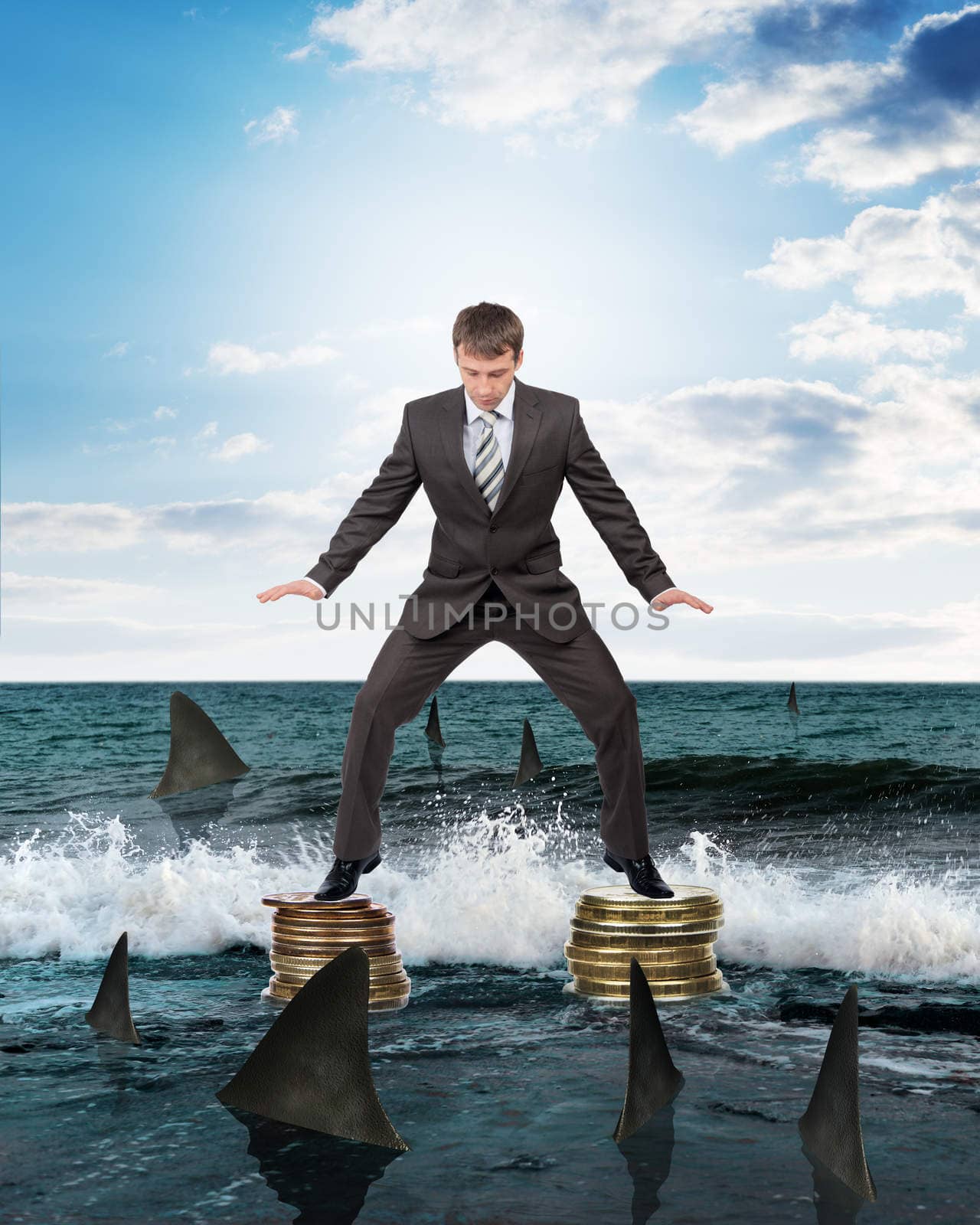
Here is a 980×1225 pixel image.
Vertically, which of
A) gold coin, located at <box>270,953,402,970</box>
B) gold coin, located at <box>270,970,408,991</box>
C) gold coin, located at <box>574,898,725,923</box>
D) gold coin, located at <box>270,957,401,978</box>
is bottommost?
gold coin, located at <box>270,970,408,991</box>

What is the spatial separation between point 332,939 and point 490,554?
222 centimetres

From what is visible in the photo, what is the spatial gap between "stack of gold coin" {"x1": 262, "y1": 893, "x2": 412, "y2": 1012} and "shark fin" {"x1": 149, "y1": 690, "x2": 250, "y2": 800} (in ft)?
22.3

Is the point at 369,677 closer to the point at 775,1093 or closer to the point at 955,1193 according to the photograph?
the point at 775,1093

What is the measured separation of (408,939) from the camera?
7824 millimetres

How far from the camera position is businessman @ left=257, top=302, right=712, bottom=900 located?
5832 millimetres

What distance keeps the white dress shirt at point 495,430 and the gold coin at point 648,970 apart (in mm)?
1994

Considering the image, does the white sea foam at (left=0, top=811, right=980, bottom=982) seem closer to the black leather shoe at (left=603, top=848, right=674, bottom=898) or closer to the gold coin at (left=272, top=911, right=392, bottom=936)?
the black leather shoe at (left=603, top=848, right=674, bottom=898)

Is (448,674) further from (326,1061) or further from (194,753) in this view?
(194,753)

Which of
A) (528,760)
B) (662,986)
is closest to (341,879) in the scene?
(662,986)

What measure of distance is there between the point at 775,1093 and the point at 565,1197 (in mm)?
1319

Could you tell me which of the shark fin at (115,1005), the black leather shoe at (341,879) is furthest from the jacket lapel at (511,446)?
the shark fin at (115,1005)

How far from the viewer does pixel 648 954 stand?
611cm

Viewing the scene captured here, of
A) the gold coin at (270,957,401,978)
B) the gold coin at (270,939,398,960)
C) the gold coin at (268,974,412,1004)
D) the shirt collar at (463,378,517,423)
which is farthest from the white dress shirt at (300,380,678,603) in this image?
the gold coin at (268,974,412,1004)

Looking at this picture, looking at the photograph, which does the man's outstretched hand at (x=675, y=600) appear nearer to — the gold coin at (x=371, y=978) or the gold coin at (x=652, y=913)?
the gold coin at (x=652, y=913)
